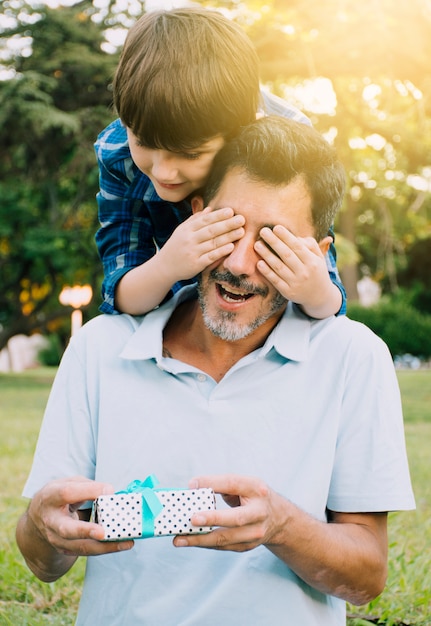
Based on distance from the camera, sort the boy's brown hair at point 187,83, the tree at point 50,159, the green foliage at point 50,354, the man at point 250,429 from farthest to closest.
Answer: the green foliage at point 50,354 → the tree at point 50,159 → the boy's brown hair at point 187,83 → the man at point 250,429

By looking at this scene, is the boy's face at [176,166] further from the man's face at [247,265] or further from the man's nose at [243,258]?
the man's nose at [243,258]

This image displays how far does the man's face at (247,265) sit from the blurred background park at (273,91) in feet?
4.94

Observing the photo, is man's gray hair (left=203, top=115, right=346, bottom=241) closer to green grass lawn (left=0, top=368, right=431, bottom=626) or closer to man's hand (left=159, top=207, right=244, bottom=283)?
man's hand (left=159, top=207, right=244, bottom=283)

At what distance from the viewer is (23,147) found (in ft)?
54.0

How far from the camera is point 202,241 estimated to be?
2.21 meters

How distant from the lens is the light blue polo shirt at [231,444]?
6.57ft

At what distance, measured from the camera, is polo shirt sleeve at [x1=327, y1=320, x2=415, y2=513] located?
6.69 feet

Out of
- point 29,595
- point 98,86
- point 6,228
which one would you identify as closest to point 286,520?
point 29,595

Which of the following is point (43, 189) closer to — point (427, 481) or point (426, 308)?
point (427, 481)

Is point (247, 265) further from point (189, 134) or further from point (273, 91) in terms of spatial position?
point (273, 91)

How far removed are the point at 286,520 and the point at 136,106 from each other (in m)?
1.37

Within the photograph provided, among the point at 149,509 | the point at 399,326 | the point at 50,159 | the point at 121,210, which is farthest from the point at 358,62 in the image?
the point at 399,326

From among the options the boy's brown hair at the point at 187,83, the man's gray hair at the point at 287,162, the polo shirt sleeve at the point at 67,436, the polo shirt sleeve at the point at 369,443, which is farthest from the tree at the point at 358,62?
the polo shirt sleeve at the point at 67,436

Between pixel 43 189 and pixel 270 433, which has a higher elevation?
pixel 270 433
